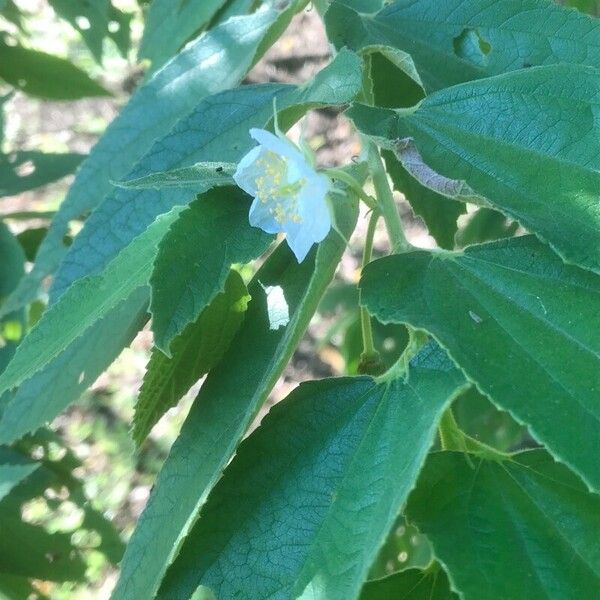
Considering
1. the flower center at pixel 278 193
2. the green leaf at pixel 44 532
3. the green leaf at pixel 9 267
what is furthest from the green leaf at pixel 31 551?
the flower center at pixel 278 193

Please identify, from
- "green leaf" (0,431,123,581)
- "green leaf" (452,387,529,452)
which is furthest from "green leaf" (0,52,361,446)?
"green leaf" (452,387,529,452)

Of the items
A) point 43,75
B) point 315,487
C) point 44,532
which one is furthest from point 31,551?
point 315,487

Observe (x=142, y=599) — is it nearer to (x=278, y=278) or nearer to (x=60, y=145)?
(x=278, y=278)

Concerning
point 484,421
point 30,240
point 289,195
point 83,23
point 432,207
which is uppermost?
point 289,195

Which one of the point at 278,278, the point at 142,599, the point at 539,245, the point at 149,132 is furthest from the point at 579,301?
the point at 149,132

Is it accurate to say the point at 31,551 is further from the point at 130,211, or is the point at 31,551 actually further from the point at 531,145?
the point at 531,145

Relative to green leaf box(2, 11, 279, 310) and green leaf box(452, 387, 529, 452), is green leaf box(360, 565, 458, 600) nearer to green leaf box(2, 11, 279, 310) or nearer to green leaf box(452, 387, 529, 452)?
green leaf box(2, 11, 279, 310)

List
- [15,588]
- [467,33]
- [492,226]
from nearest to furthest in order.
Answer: [467,33], [15,588], [492,226]
